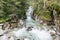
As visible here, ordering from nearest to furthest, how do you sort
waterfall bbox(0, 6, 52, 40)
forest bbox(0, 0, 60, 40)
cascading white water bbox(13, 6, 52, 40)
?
waterfall bbox(0, 6, 52, 40)
cascading white water bbox(13, 6, 52, 40)
forest bbox(0, 0, 60, 40)

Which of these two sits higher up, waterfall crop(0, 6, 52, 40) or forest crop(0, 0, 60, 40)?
forest crop(0, 0, 60, 40)

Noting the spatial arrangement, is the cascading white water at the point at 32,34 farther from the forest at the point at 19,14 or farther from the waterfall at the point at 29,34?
the forest at the point at 19,14

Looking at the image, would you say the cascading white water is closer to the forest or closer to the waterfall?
the waterfall

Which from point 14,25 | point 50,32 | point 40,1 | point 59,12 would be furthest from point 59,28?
point 40,1

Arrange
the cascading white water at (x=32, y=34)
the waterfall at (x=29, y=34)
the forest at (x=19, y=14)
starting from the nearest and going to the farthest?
1. the waterfall at (x=29, y=34)
2. the cascading white water at (x=32, y=34)
3. the forest at (x=19, y=14)

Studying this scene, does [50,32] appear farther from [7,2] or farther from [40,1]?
[40,1]

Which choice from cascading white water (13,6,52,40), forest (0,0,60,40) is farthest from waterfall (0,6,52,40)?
forest (0,0,60,40)

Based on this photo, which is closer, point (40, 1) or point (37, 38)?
point (37, 38)

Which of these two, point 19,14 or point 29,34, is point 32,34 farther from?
point 19,14

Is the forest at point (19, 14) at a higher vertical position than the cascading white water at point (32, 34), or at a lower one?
higher

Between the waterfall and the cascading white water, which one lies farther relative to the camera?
the cascading white water

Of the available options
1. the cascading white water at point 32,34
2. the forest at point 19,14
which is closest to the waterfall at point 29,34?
the cascading white water at point 32,34

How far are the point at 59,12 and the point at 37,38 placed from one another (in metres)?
4.32

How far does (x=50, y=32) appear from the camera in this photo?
13.5 meters
